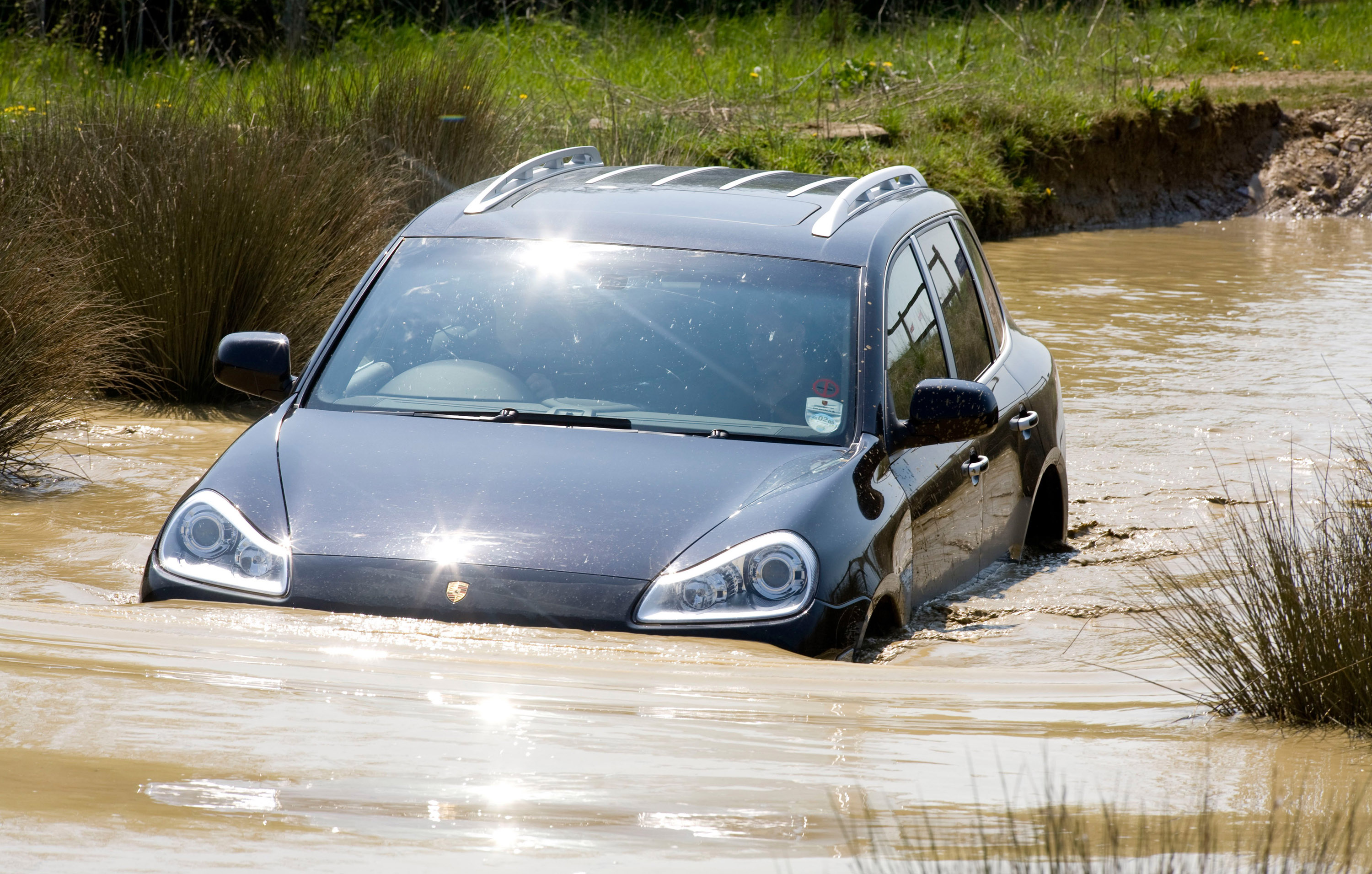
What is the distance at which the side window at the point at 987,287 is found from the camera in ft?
19.9

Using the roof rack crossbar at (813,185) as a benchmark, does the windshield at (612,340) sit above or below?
below

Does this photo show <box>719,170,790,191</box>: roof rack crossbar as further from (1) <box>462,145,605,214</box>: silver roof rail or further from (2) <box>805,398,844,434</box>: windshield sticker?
(2) <box>805,398,844,434</box>: windshield sticker

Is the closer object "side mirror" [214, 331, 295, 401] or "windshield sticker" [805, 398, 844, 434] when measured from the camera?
"windshield sticker" [805, 398, 844, 434]

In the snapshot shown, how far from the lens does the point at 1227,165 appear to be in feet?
69.2

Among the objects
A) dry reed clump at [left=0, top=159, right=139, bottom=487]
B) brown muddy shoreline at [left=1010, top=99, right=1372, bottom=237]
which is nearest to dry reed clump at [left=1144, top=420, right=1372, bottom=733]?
dry reed clump at [left=0, top=159, right=139, bottom=487]

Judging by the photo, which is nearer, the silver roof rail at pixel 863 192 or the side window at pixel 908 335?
the side window at pixel 908 335

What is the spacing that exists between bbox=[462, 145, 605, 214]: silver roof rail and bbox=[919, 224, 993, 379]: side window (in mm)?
1342

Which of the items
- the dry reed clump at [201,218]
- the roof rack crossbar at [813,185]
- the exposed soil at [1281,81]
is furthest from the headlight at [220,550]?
the exposed soil at [1281,81]

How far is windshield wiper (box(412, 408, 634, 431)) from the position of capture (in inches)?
176

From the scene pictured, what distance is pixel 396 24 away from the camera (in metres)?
22.6

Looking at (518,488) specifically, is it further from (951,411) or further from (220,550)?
(951,411)

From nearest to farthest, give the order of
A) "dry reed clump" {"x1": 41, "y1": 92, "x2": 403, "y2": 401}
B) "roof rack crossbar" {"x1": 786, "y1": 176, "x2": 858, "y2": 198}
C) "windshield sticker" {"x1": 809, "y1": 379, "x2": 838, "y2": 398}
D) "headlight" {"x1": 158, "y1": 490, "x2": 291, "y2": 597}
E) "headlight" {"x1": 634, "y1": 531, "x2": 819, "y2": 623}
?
"headlight" {"x1": 634, "y1": 531, "x2": 819, "y2": 623} → "headlight" {"x1": 158, "y1": 490, "x2": 291, "y2": 597} → "windshield sticker" {"x1": 809, "y1": 379, "x2": 838, "y2": 398} → "roof rack crossbar" {"x1": 786, "y1": 176, "x2": 858, "y2": 198} → "dry reed clump" {"x1": 41, "y1": 92, "x2": 403, "y2": 401}

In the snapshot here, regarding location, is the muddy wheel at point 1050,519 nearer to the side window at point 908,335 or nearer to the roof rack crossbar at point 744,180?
the side window at point 908,335

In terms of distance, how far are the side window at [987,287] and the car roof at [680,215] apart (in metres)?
0.54
